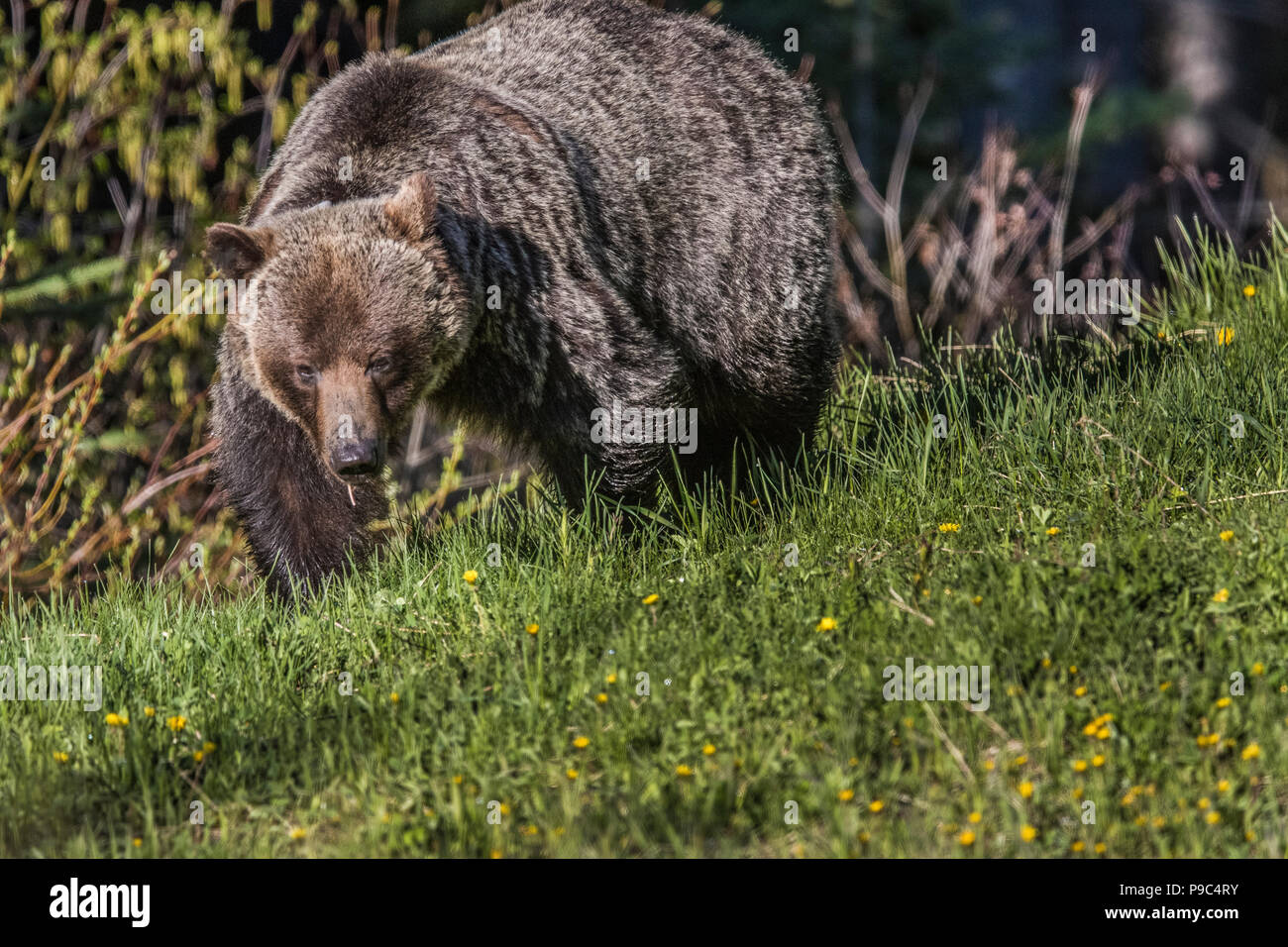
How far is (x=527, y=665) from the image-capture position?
13.3 ft

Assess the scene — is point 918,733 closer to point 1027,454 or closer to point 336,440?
point 1027,454

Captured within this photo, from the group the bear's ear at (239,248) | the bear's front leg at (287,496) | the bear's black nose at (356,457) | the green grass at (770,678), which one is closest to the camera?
the green grass at (770,678)

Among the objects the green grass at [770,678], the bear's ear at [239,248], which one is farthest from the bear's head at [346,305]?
the green grass at [770,678]

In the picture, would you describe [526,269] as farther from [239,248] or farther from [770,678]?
[770,678]

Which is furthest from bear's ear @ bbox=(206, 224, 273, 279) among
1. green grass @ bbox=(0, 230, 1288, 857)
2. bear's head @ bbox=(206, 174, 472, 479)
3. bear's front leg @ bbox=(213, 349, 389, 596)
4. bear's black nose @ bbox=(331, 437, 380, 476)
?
green grass @ bbox=(0, 230, 1288, 857)

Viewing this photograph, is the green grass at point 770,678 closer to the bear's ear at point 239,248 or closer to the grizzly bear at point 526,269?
the grizzly bear at point 526,269

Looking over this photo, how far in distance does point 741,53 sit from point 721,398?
5.15 ft

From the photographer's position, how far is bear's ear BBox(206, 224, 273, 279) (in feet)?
16.4

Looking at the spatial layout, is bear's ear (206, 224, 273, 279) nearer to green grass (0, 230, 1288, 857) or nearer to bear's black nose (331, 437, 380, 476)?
bear's black nose (331, 437, 380, 476)

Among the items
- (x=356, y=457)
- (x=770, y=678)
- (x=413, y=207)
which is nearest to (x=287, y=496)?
(x=356, y=457)

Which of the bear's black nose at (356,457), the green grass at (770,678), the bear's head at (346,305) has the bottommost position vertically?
the green grass at (770,678)

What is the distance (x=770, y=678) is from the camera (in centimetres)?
390

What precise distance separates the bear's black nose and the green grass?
41cm

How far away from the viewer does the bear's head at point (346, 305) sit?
5.00 meters
